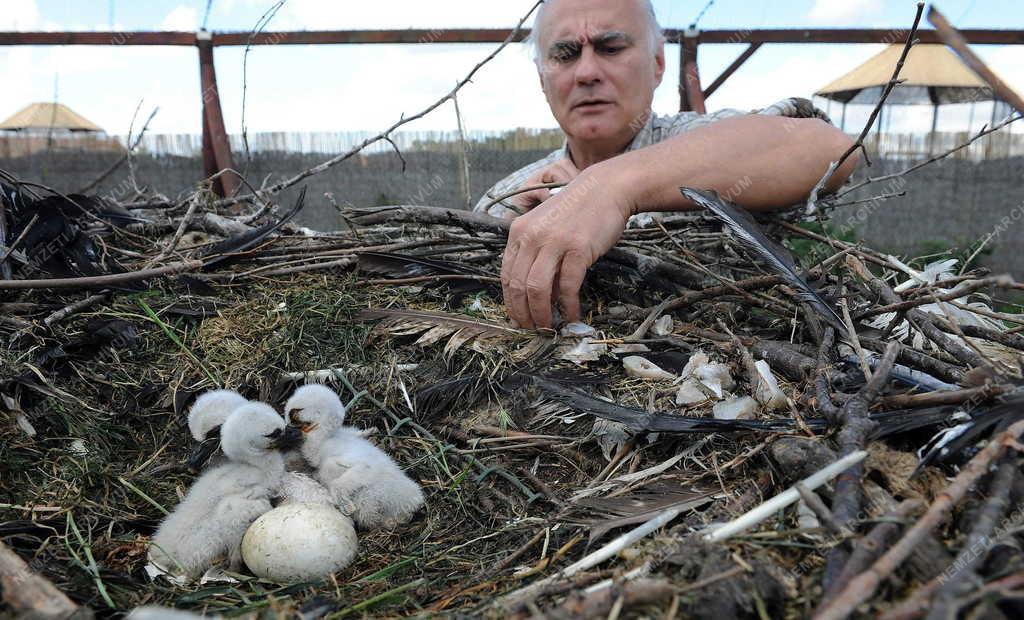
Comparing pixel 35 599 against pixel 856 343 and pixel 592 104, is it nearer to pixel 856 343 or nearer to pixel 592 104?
pixel 856 343

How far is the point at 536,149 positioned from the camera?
31.4ft

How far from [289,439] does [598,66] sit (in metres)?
2.08

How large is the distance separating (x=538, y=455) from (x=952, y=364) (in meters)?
0.94

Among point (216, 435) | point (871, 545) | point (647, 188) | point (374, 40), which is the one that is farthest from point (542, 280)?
point (374, 40)

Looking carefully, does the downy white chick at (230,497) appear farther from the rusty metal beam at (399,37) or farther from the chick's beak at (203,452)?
the rusty metal beam at (399,37)

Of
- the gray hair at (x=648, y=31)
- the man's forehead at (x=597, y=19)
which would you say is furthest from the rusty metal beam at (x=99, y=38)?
the man's forehead at (x=597, y=19)

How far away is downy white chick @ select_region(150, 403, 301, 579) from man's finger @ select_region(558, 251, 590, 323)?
79 cm

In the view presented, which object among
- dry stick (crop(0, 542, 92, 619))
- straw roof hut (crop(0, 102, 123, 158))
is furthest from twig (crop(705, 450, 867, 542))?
straw roof hut (crop(0, 102, 123, 158))

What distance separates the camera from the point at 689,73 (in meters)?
5.62

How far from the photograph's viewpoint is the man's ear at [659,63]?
10.5 feet

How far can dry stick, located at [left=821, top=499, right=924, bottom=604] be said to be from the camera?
788 millimetres

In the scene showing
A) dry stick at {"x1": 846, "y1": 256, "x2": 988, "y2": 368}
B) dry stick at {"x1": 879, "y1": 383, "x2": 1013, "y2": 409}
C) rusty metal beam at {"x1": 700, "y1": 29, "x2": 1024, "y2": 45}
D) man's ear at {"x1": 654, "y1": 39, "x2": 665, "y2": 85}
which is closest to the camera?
dry stick at {"x1": 879, "y1": 383, "x2": 1013, "y2": 409}

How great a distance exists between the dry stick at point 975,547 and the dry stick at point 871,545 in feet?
0.23

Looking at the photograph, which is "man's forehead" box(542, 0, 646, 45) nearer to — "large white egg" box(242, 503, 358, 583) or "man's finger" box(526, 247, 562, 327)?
"man's finger" box(526, 247, 562, 327)
